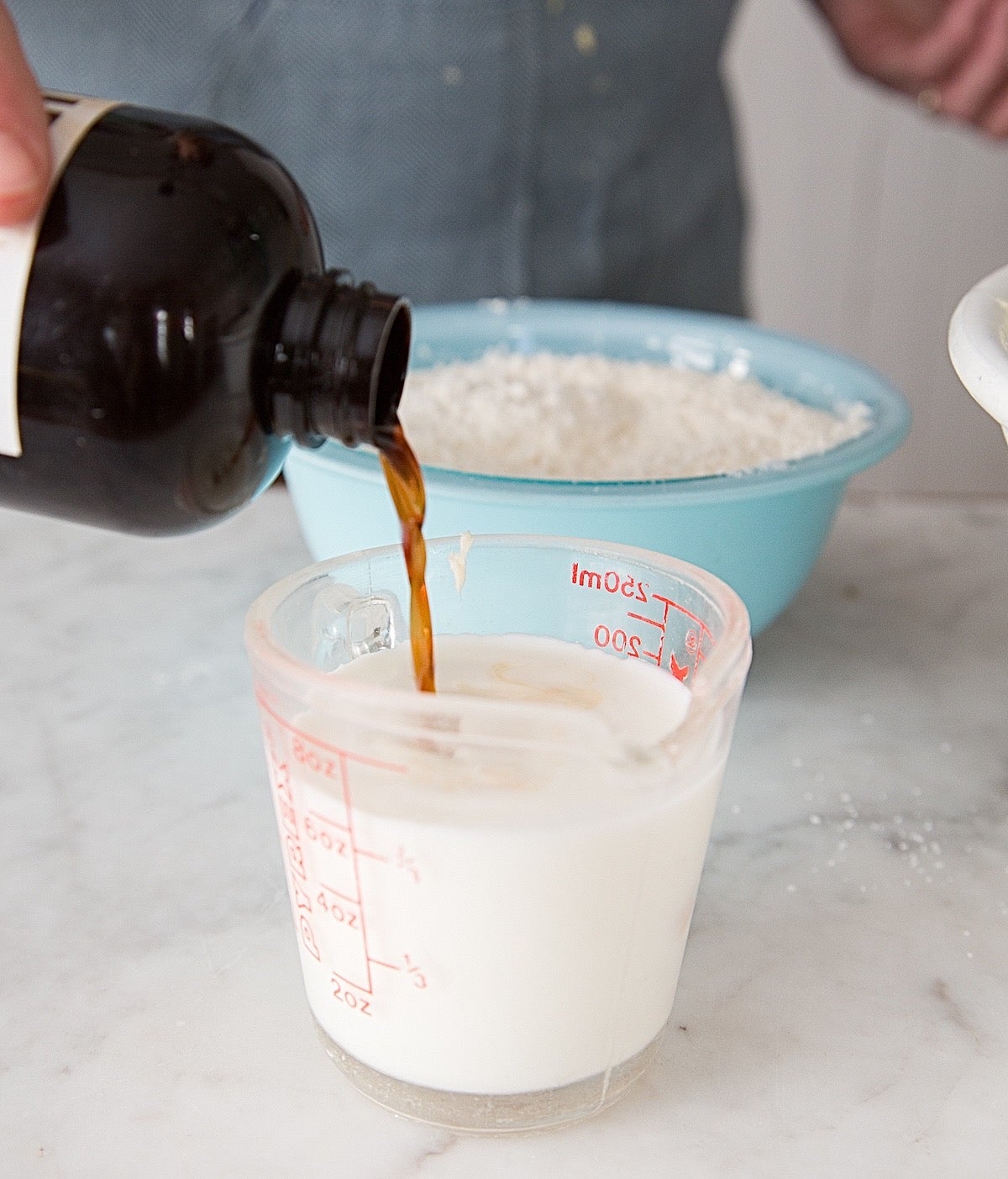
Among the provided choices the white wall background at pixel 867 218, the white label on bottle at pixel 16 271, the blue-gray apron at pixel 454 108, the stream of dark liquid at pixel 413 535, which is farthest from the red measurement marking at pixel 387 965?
the white wall background at pixel 867 218

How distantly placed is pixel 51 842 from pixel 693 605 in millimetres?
363

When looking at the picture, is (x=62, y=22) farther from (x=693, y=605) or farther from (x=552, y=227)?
(x=693, y=605)

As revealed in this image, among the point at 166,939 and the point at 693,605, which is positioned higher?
the point at 693,605

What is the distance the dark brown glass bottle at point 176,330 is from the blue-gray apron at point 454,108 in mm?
646

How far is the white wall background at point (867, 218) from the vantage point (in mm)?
2271

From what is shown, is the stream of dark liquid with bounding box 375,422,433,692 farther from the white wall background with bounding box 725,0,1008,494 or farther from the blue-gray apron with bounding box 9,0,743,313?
the white wall background with bounding box 725,0,1008,494

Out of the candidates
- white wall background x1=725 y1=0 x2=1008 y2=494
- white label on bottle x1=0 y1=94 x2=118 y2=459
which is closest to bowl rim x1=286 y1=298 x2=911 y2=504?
white label on bottle x1=0 y1=94 x2=118 y2=459

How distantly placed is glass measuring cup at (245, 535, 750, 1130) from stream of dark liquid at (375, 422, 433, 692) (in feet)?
0.09

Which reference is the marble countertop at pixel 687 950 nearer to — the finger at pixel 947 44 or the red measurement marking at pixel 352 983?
the red measurement marking at pixel 352 983

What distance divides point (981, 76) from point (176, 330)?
3.36ft

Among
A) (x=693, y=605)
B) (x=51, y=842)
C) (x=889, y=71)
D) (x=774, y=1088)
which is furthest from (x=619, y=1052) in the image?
(x=889, y=71)

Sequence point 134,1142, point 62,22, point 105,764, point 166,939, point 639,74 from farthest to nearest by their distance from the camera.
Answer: point 639,74
point 62,22
point 105,764
point 166,939
point 134,1142

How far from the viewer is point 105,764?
0.79 m

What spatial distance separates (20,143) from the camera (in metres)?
0.53
